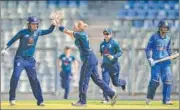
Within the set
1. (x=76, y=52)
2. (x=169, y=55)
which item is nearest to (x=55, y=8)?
(x=76, y=52)

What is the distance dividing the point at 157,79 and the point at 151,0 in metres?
11.9

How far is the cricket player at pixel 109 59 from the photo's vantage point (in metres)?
15.6

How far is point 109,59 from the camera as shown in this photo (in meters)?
16.1

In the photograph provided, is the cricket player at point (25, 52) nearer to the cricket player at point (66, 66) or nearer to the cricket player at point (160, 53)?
the cricket player at point (160, 53)

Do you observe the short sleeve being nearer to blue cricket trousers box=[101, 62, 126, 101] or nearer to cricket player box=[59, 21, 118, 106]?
cricket player box=[59, 21, 118, 106]

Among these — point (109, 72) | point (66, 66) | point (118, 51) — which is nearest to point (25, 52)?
point (118, 51)

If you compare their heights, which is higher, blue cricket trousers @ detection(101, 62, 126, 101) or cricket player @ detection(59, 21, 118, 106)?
cricket player @ detection(59, 21, 118, 106)

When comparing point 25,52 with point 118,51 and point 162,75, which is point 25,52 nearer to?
point 118,51

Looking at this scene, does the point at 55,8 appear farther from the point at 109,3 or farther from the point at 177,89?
the point at 177,89

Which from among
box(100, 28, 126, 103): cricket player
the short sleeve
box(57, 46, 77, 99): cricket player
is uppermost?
the short sleeve

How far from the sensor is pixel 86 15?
26.4m

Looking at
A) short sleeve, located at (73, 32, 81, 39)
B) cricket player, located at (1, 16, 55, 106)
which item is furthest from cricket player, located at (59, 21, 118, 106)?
cricket player, located at (1, 16, 55, 106)

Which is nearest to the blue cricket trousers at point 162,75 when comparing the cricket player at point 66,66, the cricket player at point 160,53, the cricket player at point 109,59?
the cricket player at point 160,53

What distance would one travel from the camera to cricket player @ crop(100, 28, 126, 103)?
15.6 meters
